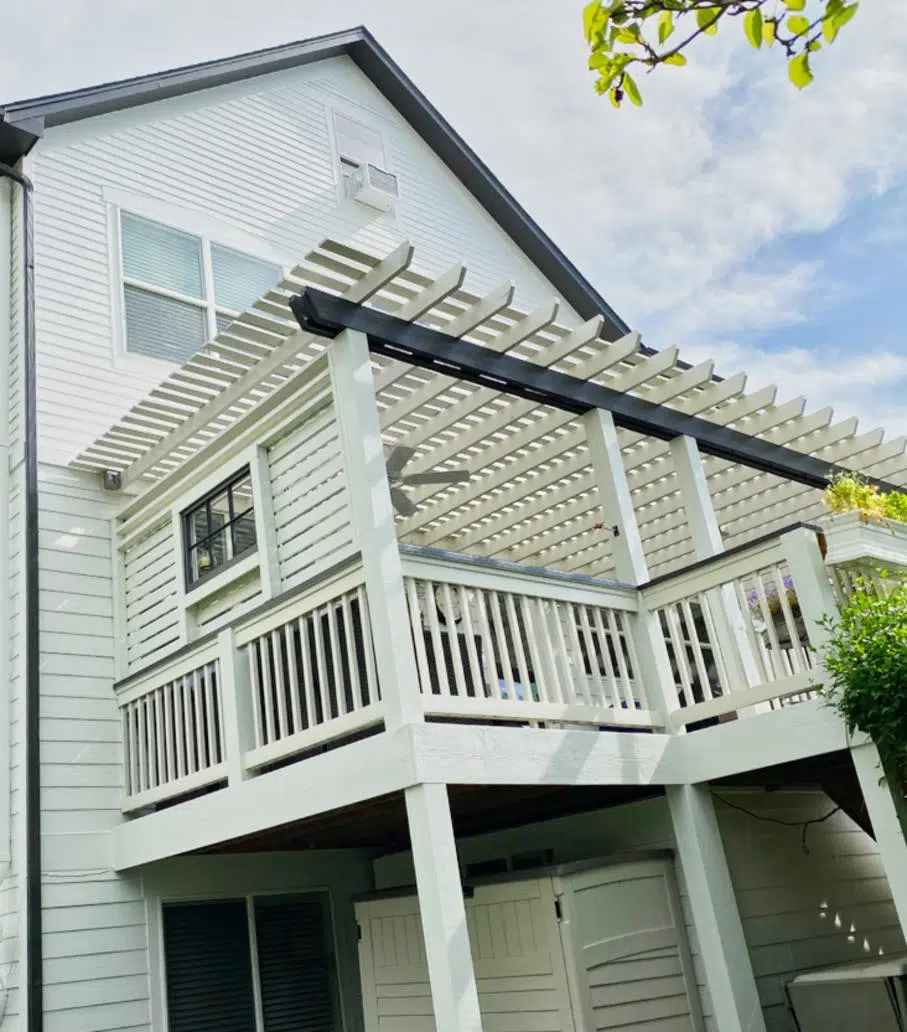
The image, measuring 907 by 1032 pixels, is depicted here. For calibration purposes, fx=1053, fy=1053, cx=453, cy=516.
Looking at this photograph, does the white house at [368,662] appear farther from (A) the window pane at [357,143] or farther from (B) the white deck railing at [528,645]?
(A) the window pane at [357,143]

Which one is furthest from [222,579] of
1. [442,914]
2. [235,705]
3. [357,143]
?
[357,143]

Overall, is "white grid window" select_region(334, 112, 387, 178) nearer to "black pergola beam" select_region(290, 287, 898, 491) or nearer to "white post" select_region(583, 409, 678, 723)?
"black pergola beam" select_region(290, 287, 898, 491)

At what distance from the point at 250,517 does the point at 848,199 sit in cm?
2325

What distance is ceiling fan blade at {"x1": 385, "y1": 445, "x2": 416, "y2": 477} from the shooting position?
7.89 metres

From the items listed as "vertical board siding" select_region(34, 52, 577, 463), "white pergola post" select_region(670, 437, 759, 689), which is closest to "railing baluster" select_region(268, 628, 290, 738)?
"white pergola post" select_region(670, 437, 759, 689)

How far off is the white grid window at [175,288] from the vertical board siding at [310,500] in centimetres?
274

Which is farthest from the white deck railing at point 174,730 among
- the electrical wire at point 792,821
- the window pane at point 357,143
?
the window pane at point 357,143

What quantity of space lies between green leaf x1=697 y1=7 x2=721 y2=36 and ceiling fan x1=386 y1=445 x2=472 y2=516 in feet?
18.8

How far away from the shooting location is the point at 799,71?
2.14 metres

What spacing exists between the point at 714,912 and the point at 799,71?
4776mm

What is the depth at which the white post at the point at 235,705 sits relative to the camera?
601cm

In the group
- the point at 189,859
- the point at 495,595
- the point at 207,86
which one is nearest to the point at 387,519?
the point at 495,595

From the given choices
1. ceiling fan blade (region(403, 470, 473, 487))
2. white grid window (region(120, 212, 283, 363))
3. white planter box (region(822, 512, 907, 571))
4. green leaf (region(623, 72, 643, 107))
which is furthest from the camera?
white grid window (region(120, 212, 283, 363))

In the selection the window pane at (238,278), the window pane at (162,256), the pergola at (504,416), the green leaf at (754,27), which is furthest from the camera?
the window pane at (238,278)
